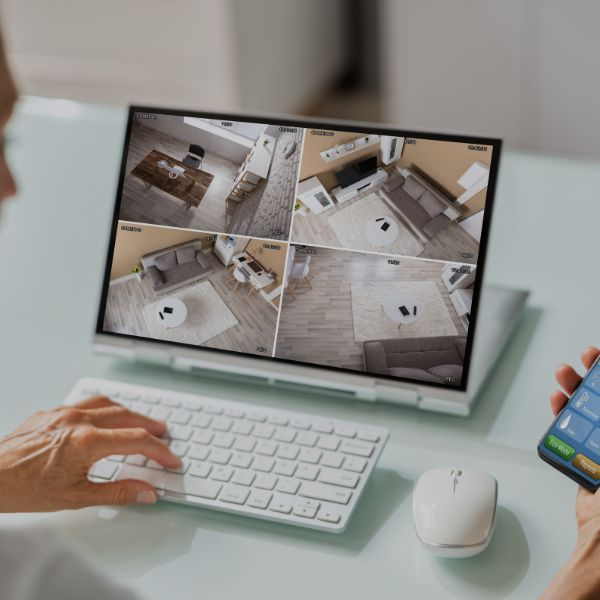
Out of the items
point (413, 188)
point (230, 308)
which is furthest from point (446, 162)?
point (230, 308)

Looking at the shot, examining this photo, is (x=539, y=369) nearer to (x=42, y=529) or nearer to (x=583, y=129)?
(x=42, y=529)

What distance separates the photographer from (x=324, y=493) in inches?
33.5

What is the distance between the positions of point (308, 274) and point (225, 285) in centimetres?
9

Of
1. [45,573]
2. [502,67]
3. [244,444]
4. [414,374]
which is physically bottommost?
[45,573]

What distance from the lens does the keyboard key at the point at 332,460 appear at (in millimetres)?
883

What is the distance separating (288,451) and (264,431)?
0.04 meters

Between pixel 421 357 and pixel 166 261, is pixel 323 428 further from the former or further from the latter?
pixel 166 261

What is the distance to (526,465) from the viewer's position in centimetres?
89

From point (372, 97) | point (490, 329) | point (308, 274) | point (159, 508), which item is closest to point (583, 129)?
point (372, 97)

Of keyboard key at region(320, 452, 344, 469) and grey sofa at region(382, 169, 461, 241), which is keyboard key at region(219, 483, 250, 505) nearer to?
keyboard key at region(320, 452, 344, 469)

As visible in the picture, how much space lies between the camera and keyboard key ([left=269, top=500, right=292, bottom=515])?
836 millimetres

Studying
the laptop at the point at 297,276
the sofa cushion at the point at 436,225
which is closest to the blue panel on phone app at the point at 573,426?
the laptop at the point at 297,276

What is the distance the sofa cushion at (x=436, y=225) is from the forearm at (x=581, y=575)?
0.33 metres

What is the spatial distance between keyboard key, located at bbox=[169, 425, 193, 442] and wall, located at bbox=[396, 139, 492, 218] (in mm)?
362
